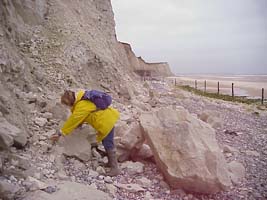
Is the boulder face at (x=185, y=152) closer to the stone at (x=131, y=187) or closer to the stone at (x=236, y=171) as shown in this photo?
the stone at (x=131, y=187)

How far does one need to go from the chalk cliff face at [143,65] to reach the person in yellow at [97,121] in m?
38.1

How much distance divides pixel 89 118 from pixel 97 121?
0.15 meters

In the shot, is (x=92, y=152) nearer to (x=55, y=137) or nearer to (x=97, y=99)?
(x=55, y=137)

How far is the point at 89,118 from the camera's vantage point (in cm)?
613

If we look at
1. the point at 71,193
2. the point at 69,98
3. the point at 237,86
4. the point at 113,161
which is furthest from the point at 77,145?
the point at 237,86

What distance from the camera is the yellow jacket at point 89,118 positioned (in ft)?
19.8

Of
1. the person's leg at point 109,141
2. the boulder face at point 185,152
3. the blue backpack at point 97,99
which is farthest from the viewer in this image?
the person's leg at point 109,141

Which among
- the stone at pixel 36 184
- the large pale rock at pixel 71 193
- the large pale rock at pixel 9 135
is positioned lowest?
the large pale rock at pixel 71 193

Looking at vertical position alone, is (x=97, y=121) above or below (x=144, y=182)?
above

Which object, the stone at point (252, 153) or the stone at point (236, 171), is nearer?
the stone at point (236, 171)

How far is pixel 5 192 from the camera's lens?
14.5 ft

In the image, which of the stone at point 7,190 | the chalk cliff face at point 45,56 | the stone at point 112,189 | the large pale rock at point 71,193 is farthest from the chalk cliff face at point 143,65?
the stone at point 7,190

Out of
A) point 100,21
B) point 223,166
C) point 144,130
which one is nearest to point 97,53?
point 100,21

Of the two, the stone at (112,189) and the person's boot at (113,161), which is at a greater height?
the person's boot at (113,161)
